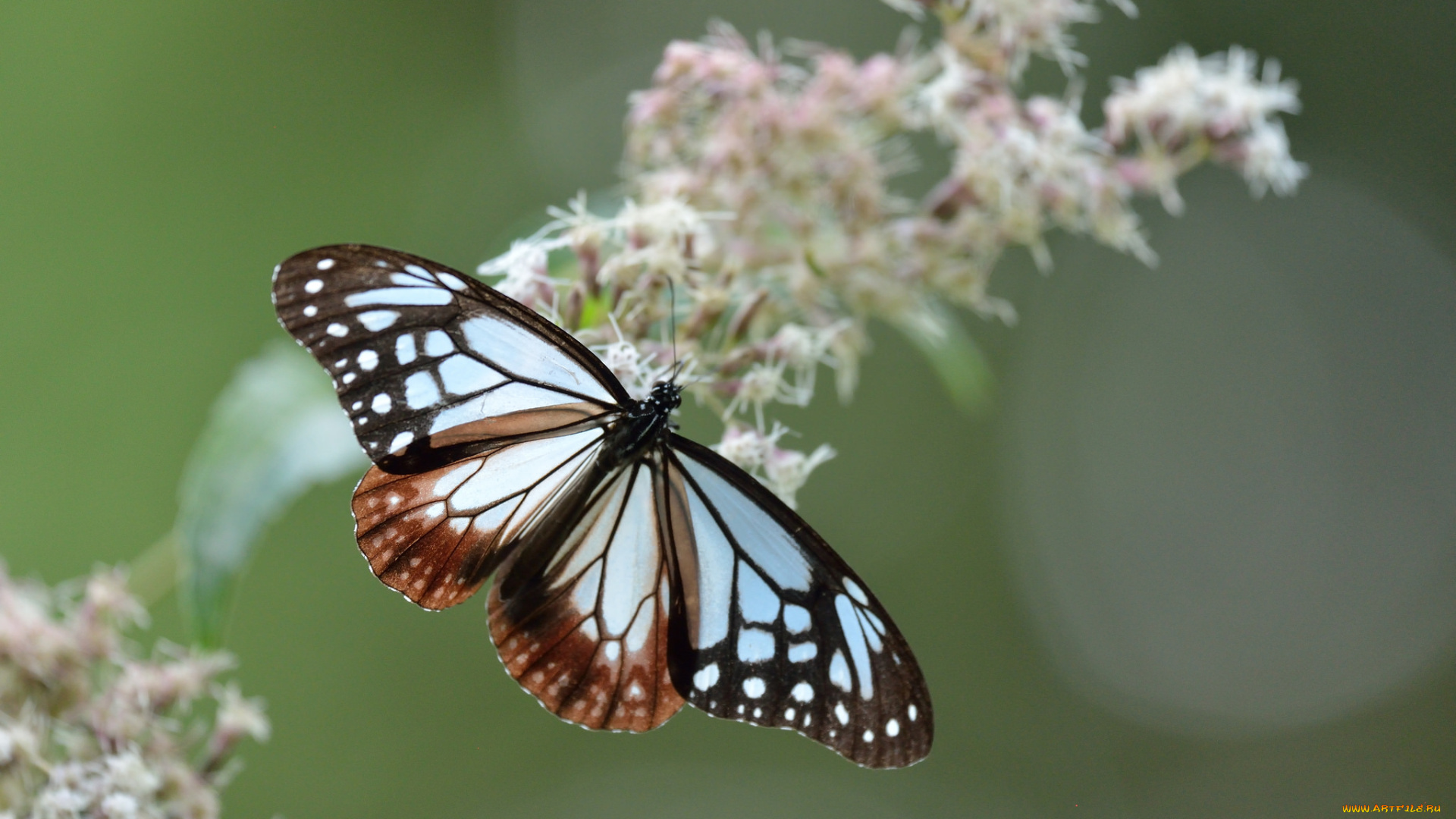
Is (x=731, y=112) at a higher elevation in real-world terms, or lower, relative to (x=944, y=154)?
lower

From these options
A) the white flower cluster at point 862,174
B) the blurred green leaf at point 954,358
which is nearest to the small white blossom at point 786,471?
the white flower cluster at point 862,174

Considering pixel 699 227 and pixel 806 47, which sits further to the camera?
pixel 806 47

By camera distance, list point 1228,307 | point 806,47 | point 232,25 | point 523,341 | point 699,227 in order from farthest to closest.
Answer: point 1228,307, point 232,25, point 806,47, point 699,227, point 523,341

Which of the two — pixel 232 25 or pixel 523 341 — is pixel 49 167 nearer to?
pixel 232 25

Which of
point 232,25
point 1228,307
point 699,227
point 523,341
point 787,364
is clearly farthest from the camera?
point 1228,307

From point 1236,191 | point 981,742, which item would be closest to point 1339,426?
point 1236,191

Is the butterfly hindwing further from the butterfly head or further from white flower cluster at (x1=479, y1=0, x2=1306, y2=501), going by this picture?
white flower cluster at (x1=479, y1=0, x2=1306, y2=501)
